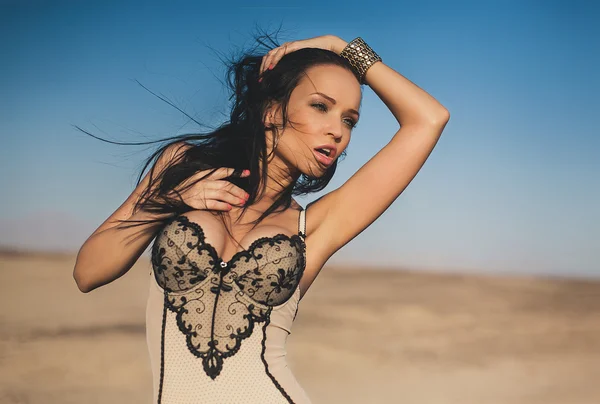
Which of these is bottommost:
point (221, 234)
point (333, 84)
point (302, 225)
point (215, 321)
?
point (215, 321)

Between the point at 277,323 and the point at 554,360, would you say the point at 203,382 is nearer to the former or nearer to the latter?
the point at 277,323

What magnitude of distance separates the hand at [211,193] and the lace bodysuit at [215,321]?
0.24 ft

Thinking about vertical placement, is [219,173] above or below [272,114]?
below

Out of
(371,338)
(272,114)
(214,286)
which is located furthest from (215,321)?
(371,338)

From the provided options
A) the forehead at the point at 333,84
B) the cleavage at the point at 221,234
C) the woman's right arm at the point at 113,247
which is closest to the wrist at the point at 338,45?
the forehead at the point at 333,84

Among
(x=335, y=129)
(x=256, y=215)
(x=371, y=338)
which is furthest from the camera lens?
(x=371, y=338)

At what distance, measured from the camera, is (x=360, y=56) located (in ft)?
8.91

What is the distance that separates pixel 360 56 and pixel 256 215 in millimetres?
603

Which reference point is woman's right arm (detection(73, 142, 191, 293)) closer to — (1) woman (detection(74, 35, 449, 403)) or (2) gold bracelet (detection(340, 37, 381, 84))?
(1) woman (detection(74, 35, 449, 403))

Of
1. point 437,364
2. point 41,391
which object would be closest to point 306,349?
point 437,364

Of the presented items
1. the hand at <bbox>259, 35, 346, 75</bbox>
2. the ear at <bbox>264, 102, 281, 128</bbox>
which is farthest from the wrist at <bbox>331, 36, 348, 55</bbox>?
the ear at <bbox>264, 102, 281, 128</bbox>

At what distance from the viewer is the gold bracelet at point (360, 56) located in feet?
8.89

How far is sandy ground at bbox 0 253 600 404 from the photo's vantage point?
10125 millimetres

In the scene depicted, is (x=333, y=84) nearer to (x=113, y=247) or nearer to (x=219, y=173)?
(x=219, y=173)
